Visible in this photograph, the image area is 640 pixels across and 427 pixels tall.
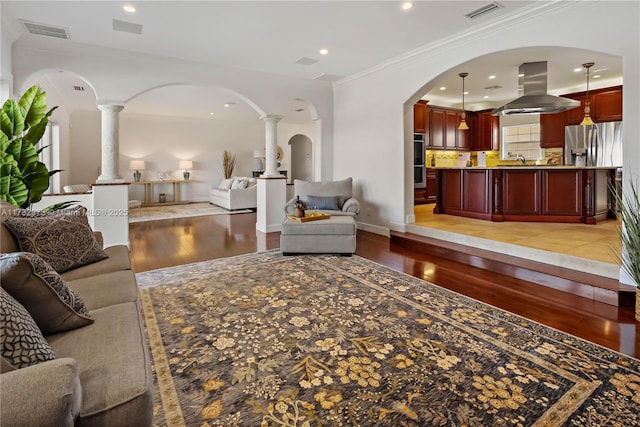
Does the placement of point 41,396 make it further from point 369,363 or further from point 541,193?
point 541,193

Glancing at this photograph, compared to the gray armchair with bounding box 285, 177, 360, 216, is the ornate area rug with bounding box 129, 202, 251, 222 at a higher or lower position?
lower

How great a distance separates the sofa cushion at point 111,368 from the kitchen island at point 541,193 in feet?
18.1

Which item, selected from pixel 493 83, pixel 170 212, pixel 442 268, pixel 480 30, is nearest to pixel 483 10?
pixel 480 30

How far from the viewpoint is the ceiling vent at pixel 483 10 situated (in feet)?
12.1

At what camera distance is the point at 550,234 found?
4.64m

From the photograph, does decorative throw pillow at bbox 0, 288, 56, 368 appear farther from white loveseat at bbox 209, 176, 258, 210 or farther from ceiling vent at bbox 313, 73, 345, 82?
white loveseat at bbox 209, 176, 258, 210

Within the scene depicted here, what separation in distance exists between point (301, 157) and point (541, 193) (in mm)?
9661

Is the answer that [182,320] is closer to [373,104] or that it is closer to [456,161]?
[373,104]

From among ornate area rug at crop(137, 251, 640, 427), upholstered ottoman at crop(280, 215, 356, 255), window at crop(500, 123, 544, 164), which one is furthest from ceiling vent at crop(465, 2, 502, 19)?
window at crop(500, 123, 544, 164)

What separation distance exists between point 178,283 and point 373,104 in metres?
4.25

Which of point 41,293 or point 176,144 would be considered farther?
→ point 176,144

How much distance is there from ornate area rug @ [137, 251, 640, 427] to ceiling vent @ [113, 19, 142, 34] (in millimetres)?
2996

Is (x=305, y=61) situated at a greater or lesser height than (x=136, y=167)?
greater

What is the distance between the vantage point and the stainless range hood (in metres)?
5.21
